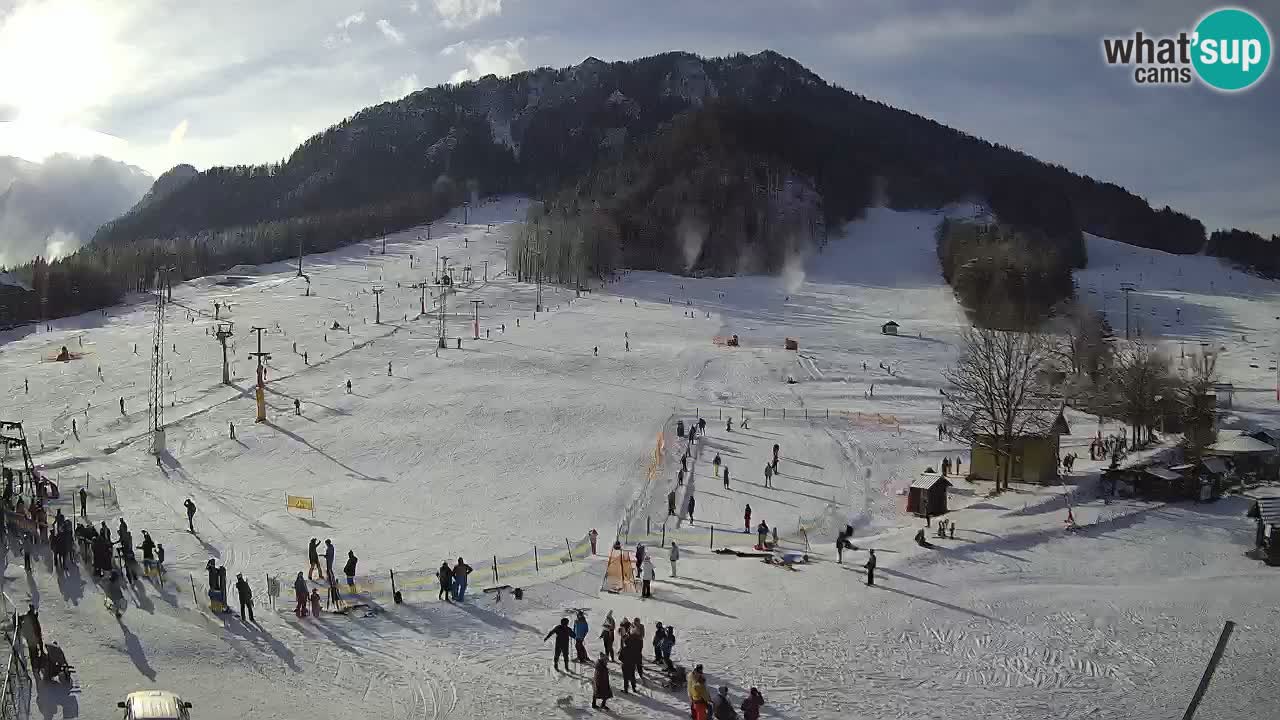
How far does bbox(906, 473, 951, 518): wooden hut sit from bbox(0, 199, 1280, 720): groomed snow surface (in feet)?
1.85

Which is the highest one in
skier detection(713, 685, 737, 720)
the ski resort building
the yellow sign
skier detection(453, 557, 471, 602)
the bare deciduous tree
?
the bare deciduous tree

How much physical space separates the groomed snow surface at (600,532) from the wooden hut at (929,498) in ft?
1.85

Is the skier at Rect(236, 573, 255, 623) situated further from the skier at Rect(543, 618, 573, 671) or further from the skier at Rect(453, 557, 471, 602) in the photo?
the skier at Rect(543, 618, 573, 671)

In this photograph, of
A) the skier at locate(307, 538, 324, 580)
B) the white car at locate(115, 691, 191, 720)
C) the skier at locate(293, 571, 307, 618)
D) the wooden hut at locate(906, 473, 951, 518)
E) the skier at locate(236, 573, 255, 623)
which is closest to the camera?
the white car at locate(115, 691, 191, 720)

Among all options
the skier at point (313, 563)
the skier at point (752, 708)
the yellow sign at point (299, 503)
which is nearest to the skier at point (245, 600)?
the skier at point (313, 563)

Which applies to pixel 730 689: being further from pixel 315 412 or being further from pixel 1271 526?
pixel 315 412

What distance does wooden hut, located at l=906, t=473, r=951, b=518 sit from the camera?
23703mm

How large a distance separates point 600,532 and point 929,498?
28.3 feet

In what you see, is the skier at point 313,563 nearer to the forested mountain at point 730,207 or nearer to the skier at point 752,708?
the skier at point 752,708

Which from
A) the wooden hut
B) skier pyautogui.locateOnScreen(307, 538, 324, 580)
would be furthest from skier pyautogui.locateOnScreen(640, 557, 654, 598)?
the wooden hut

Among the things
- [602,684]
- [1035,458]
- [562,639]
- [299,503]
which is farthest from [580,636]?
[1035,458]

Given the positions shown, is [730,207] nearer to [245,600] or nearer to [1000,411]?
[1000,411]

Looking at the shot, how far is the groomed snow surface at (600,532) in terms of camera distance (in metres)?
13.0

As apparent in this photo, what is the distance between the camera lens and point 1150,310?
3561 inches
